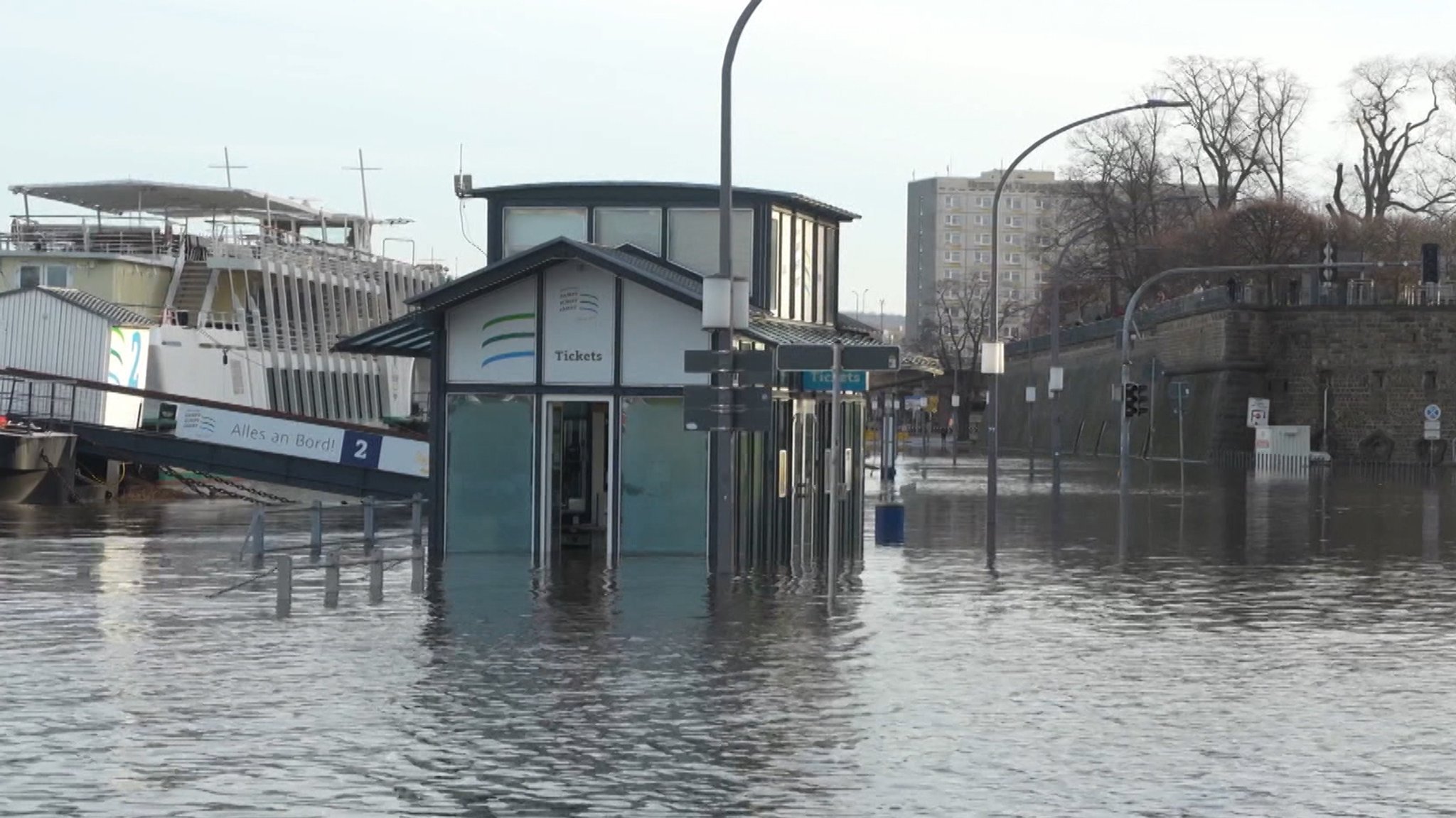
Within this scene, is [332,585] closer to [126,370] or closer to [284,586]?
[284,586]

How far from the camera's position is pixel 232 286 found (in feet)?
197

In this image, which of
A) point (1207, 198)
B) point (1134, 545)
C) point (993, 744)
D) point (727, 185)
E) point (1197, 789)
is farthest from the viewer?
point (1207, 198)

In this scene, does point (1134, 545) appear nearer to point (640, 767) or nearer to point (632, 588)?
point (632, 588)

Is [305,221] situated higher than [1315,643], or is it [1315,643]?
[305,221]

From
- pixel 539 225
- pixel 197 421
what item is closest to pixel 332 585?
pixel 539 225

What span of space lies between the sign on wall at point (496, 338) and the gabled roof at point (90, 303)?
2675cm

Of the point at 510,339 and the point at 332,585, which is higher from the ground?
the point at 510,339

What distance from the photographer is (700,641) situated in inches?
712

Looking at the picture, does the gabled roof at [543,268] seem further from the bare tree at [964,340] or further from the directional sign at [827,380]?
the bare tree at [964,340]

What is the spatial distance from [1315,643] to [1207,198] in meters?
89.4

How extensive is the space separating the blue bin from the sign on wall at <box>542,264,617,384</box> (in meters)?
6.73

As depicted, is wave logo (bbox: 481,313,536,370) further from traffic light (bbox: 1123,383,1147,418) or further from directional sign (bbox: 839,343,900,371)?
traffic light (bbox: 1123,383,1147,418)

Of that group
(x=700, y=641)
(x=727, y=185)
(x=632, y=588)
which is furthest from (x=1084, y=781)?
(x=727, y=185)

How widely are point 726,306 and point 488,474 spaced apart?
4.76 meters
